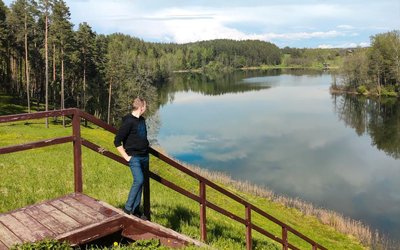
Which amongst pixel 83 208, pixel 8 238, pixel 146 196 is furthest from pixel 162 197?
pixel 8 238

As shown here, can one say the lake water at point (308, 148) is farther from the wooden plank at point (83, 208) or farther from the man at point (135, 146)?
the wooden plank at point (83, 208)

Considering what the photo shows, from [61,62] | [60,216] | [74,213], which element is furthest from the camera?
[61,62]

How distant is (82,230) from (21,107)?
71.0 meters

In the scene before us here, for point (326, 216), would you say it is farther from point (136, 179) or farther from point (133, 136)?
point (133, 136)

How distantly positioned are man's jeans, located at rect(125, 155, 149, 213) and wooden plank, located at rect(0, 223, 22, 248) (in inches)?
84.3

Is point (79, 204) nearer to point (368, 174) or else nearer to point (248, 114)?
point (368, 174)

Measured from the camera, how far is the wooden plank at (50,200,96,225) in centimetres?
715

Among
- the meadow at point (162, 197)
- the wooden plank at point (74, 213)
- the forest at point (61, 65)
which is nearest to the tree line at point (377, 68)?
the forest at point (61, 65)

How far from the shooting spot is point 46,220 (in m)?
7.14

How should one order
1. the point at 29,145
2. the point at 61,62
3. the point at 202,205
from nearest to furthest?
the point at 29,145
the point at 202,205
the point at 61,62

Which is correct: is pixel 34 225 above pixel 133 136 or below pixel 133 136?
below

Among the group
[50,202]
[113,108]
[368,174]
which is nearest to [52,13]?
[113,108]

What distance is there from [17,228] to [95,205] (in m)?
1.53

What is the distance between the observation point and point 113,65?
73.6m
